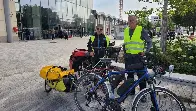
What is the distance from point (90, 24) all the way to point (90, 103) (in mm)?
52859

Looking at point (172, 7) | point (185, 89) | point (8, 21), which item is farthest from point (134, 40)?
point (8, 21)

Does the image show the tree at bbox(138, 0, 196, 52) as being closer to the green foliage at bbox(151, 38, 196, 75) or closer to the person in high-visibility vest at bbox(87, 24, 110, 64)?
the green foliage at bbox(151, 38, 196, 75)

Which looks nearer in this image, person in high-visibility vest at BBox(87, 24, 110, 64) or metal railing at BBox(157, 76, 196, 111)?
metal railing at BBox(157, 76, 196, 111)

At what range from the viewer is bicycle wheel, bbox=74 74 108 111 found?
464cm

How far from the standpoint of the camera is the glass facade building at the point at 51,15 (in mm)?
32844

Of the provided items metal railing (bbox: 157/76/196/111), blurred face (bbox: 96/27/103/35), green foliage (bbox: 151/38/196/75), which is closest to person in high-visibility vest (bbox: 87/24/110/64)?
blurred face (bbox: 96/27/103/35)

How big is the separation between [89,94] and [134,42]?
1536 mm

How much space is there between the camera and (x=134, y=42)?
5328 mm

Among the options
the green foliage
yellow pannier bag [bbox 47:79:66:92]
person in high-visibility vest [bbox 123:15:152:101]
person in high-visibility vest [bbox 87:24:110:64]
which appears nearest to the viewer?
person in high-visibility vest [bbox 123:15:152:101]

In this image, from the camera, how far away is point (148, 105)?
4.16 meters

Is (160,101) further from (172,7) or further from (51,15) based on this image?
(51,15)

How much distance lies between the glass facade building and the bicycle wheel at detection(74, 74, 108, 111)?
92.9ft

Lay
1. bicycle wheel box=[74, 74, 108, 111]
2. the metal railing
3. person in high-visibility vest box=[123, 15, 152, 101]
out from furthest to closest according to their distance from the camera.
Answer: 1. the metal railing
2. person in high-visibility vest box=[123, 15, 152, 101]
3. bicycle wheel box=[74, 74, 108, 111]

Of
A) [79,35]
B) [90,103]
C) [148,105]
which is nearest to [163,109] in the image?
[148,105]
